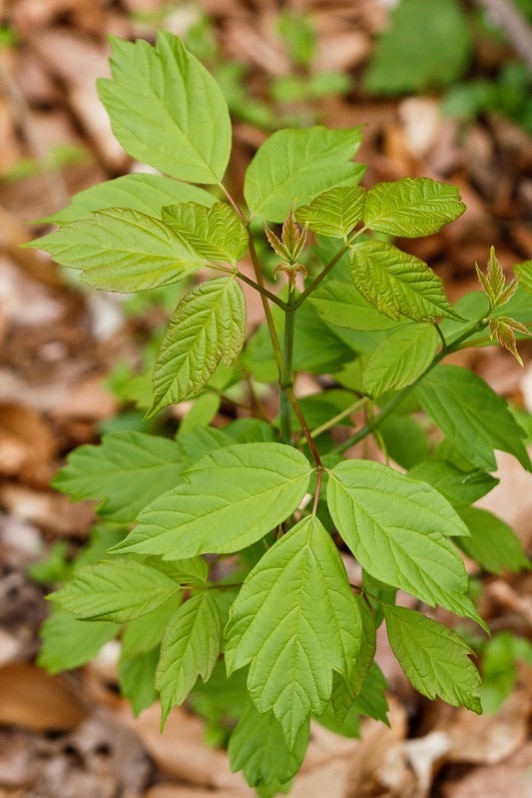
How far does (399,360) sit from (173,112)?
42cm

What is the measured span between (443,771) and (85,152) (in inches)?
101

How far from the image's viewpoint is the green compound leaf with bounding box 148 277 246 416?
791 mm

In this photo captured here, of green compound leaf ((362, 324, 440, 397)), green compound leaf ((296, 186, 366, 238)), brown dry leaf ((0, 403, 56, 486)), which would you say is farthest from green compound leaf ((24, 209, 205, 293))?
brown dry leaf ((0, 403, 56, 486))

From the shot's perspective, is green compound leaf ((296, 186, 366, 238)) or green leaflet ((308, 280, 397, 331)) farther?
green leaflet ((308, 280, 397, 331))

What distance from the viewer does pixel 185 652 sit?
0.93 meters

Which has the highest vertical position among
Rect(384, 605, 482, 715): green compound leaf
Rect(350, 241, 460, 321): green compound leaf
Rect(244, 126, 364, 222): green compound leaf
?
Rect(244, 126, 364, 222): green compound leaf

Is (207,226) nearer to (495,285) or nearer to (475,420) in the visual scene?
(495,285)

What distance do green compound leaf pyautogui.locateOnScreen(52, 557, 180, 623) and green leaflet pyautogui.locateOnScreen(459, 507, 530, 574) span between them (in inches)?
19.2

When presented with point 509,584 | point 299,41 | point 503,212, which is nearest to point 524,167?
point 503,212

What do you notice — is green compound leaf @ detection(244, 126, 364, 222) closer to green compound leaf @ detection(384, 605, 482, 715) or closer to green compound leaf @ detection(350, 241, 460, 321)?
green compound leaf @ detection(350, 241, 460, 321)

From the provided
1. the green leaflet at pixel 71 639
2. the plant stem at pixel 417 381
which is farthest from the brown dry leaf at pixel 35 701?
the plant stem at pixel 417 381

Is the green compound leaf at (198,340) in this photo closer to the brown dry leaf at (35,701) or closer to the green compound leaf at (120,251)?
the green compound leaf at (120,251)

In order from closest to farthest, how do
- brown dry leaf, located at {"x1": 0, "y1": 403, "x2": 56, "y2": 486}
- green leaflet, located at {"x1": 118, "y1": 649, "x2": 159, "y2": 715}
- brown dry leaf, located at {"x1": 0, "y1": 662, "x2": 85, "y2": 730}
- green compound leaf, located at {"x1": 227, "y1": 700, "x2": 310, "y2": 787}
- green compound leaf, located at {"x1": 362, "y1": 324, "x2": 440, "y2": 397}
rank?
1. green compound leaf, located at {"x1": 362, "y1": 324, "x2": 440, "y2": 397}
2. green compound leaf, located at {"x1": 227, "y1": 700, "x2": 310, "y2": 787}
3. green leaflet, located at {"x1": 118, "y1": 649, "x2": 159, "y2": 715}
4. brown dry leaf, located at {"x1": 0, "y1": 662, "x2": 85, "y2": 730}
5. brown dry leaf, located at {"x1": 0, "y1": 403, "x2": 56, "y2": 486}

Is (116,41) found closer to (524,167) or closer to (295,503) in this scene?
(295,503)
